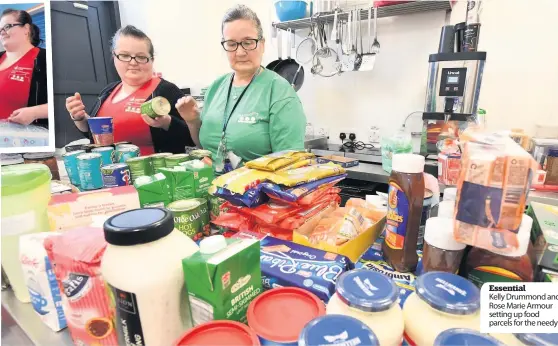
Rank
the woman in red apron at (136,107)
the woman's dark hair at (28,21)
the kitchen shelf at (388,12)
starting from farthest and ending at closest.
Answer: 1. the kitchen shelf at (388,12)
2. the woman in red apron at (136,107)
3. the woman's dark hair at (28,21)

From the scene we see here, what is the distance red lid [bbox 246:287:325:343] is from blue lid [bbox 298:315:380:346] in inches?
2.0

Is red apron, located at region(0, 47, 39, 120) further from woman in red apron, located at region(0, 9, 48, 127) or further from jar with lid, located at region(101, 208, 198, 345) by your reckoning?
jar with lid, located at region(101, 208, 198, 345)

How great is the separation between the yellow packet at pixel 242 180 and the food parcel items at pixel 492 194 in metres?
0.44

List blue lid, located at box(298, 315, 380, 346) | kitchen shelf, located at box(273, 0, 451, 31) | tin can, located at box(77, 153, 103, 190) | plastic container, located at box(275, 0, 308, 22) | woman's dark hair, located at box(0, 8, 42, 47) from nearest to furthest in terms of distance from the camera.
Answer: blue lid, located at box(298, 315, 380, 346)
tin can, located at box(77, 153, 103, 190)
woman's dark hair, located at box(0, 8, 42, 47)
kitchen shelf, located at box(273, 0, 451, 31)
plastic container, located at box(275, 0, 308, 22)

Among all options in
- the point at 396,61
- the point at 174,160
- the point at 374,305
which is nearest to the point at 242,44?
the point at 174,160

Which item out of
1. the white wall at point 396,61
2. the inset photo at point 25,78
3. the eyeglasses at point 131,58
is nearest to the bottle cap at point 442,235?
the inset photo at point 25,78

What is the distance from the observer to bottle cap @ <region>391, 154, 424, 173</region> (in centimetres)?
56

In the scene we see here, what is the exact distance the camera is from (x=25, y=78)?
1087 millimetres

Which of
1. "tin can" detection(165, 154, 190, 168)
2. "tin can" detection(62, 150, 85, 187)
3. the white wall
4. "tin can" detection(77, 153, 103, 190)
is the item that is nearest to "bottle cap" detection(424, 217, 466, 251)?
"tin can" detection(165, 154, 190, 168)

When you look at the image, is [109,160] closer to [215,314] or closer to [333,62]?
[215,314]

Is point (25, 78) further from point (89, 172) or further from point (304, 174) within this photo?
point (304, 174)

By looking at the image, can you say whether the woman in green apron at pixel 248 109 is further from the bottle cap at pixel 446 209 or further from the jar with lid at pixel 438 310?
the jar with lid at pixel 438 310

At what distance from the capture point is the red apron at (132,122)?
1.53 m

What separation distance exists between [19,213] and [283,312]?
58 cm
